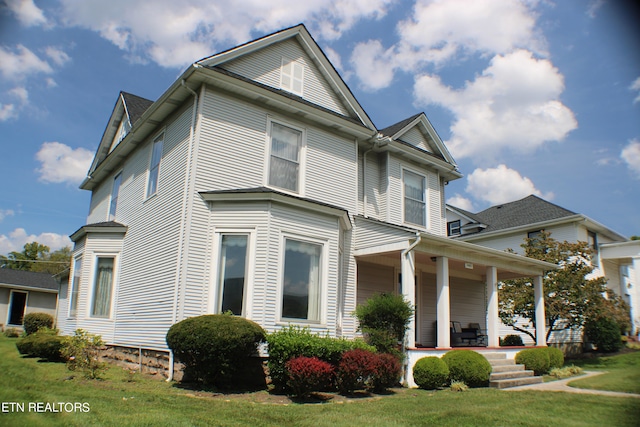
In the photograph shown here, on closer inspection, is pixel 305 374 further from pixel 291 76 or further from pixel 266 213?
pixel 291 76

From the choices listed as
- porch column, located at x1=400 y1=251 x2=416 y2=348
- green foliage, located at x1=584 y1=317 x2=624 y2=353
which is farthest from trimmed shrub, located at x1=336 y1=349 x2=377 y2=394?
green foliage, located at x1=584 y1=317 x2=624 y2=353

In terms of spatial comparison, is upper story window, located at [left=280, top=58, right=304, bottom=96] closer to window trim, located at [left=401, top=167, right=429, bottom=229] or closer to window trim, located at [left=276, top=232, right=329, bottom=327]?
window trim, located at [left=276, top=232, right=329, bottom=327]

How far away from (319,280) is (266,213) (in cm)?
226

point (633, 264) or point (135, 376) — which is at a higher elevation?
point (633, 264)

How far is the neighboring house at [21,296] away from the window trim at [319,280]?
83.8 feet

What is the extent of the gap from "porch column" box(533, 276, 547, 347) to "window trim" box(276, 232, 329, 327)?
8.98m

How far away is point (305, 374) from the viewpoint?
8.89 metres

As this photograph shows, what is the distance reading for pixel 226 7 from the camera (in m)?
11.2

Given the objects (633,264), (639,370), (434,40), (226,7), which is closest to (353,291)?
(434,40)

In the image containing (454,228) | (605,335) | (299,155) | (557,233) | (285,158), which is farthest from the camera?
(454,228)

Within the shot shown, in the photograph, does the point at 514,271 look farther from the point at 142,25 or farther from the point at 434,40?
the point at 142,25

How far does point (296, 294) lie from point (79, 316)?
24.6ft

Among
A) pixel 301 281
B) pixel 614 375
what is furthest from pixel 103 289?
pixel 614 375

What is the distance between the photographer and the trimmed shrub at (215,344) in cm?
919
